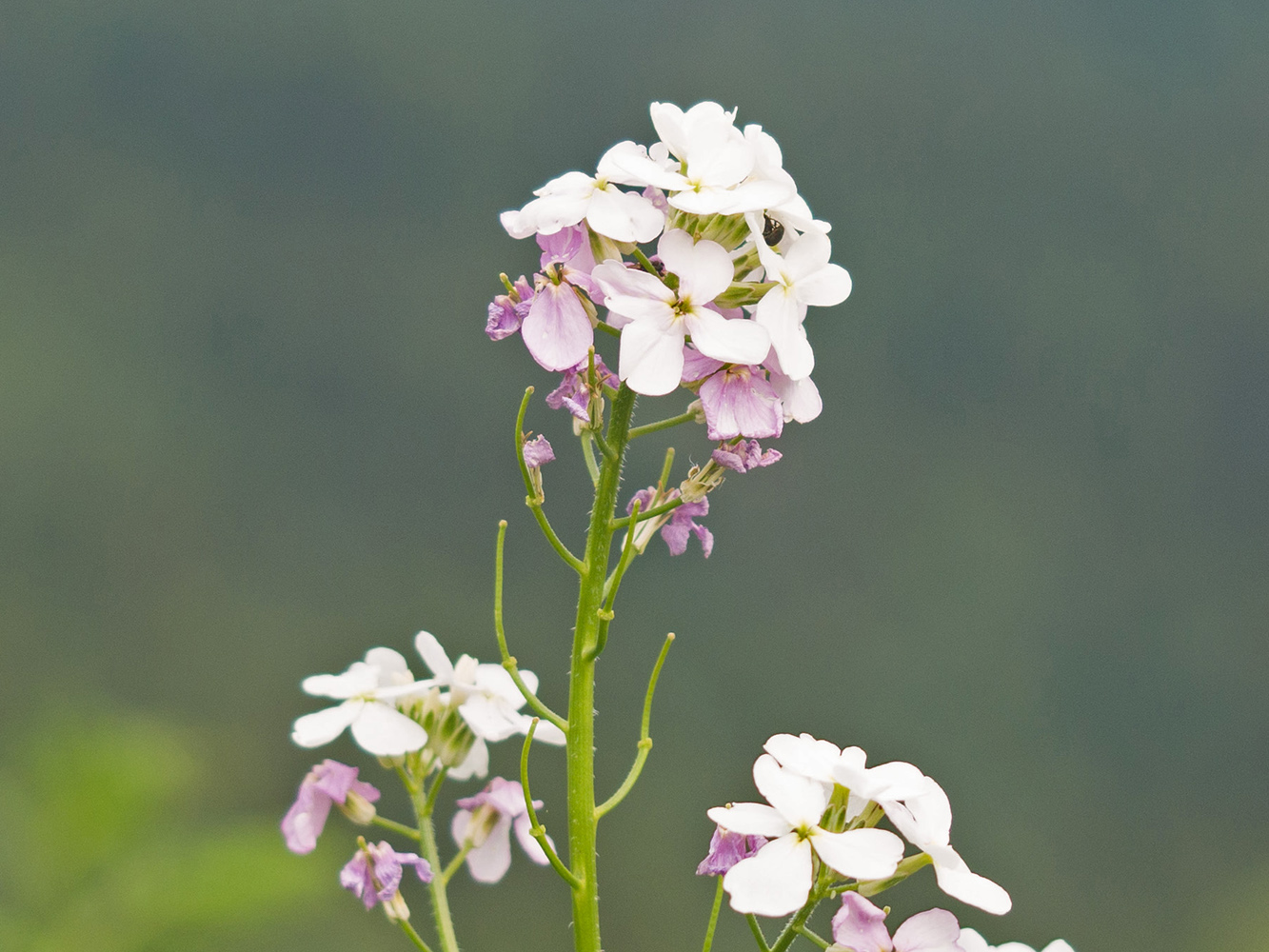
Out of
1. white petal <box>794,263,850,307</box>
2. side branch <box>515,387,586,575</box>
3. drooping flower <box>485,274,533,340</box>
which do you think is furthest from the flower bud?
white petal <box>794,263,850,307</box>

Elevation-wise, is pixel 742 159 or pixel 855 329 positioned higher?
pixel 855 329

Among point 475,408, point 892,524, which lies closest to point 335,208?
point 475,408

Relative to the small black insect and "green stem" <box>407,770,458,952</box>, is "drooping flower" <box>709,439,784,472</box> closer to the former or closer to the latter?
the small black insect

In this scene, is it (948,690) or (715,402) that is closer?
(715,402)

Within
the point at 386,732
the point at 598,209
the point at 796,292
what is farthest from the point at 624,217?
the point at 386,732

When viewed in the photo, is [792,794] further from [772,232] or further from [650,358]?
[772,232]

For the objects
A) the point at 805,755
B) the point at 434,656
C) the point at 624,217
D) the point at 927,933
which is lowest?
the point at 927,933

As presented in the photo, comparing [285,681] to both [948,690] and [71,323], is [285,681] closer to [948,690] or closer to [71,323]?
[71,323]
